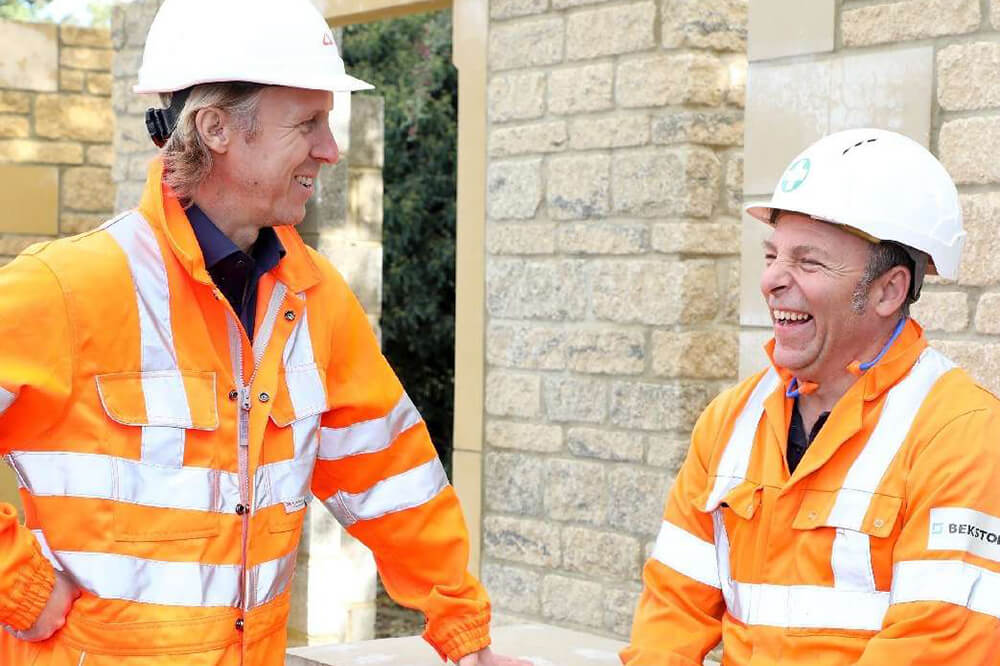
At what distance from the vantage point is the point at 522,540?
21.4ft

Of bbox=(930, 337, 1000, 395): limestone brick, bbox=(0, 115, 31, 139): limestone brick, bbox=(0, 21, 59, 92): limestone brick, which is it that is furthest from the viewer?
bbox=(0, 115, 31, 139): limestone brick

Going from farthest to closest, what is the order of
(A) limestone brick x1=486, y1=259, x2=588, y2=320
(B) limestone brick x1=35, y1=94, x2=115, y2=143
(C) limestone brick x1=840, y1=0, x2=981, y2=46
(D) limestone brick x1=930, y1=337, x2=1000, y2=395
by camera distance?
(B) limestone brick x1=35, y1=94, x2=115, y2=143, (A) limestone brick x1=486, y1=259, x2=588, y2=320, (C) limestone brick x1=840, y1=0, x2=981, y2=46, (D) limestone brick x1=930, y1=337, x2=1000, y2=395

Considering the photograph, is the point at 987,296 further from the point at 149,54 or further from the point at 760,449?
the point at 149,54

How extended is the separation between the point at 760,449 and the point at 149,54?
1423mm

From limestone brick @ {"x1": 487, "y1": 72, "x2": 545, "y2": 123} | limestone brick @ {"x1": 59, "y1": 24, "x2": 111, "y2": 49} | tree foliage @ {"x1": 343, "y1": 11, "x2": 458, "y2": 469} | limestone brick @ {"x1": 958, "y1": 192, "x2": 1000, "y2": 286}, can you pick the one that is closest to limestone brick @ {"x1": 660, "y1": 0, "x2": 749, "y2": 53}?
limestone brick @ {"x1": 487, "y1": 72, "x2": 545, "y2": 123}

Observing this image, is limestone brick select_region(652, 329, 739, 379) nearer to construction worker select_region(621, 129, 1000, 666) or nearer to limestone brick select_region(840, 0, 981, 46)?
limestone brick select_region(840, 0, 981, 46)

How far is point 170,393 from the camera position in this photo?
281 centimetres

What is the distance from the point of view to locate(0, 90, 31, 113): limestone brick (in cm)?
1028

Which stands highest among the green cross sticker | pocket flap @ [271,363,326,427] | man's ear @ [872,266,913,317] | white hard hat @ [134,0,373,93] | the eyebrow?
white hard hat @ [134,0,373,93]

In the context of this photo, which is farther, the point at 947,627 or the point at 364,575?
the point at 364,575

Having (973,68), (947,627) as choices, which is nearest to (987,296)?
(973,68)

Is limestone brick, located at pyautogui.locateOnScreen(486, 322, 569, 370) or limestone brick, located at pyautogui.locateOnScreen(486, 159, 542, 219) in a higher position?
limestone brick, located at pyautogui.locateOnScreen(486, 159, 542, 219)

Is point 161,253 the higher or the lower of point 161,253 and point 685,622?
the higher

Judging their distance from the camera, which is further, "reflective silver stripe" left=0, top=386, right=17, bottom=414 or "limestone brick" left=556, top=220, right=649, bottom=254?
"limestone brick" left=556, top=220, right=649, bottom=254
